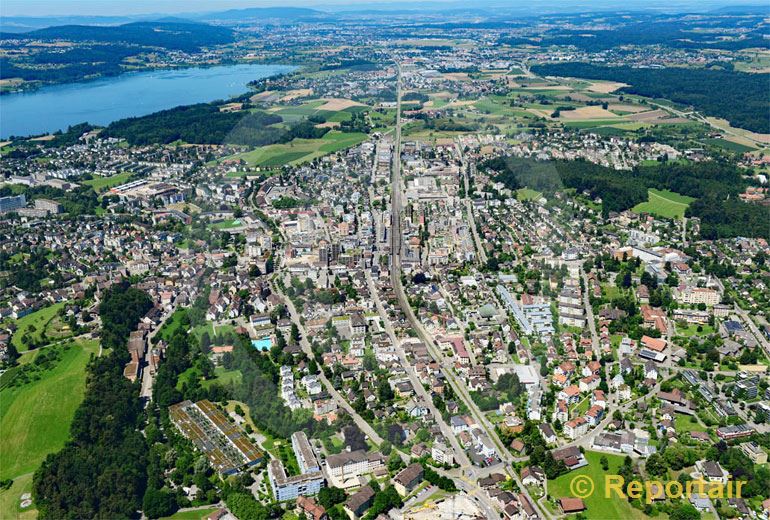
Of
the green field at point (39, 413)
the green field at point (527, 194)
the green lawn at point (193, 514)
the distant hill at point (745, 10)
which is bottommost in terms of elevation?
the green field at point (39, 413)

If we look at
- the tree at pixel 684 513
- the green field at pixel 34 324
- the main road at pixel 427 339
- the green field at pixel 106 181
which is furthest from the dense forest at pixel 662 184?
the green field at pixel 34 324

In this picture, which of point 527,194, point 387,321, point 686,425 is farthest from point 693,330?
point 527,194

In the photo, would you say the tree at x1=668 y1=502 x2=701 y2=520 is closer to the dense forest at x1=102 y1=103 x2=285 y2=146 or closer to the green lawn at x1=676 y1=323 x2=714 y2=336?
the green lawn at x1=676 y1=323 x2=714 y2=336

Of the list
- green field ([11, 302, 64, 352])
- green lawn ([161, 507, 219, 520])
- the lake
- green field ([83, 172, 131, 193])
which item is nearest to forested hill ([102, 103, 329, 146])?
the lake

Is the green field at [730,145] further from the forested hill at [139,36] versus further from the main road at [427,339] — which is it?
the forested hill at [139,36]

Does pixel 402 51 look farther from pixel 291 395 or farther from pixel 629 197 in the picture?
pixel 291 395

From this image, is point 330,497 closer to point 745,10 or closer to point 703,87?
point 703,87

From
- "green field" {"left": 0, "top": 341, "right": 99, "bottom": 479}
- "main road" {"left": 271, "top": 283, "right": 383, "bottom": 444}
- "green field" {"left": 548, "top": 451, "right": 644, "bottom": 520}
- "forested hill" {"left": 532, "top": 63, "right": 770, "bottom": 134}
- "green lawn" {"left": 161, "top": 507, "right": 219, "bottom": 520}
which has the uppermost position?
"forested hill" {"left": 532, "top": 63, "right": 770, "bottom": 134}
